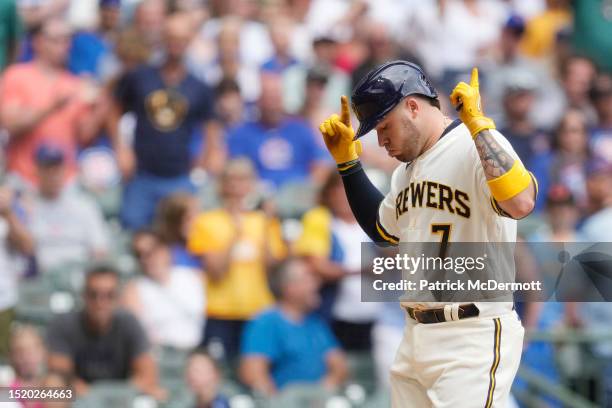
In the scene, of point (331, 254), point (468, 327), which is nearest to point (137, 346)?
point (331, 254)

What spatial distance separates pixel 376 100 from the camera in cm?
417

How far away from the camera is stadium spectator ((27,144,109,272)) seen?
8086mm

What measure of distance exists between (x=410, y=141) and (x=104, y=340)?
3731mm

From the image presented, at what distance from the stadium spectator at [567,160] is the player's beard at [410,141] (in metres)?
4.96

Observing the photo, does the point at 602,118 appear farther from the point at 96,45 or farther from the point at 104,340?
the point at 104,340

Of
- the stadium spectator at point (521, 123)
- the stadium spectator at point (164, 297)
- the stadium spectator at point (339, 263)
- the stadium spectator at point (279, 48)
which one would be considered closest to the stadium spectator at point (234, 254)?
the stadium spectator at point (164, 297)

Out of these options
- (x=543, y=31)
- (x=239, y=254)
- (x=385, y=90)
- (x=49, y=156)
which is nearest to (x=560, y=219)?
(x=239, y=254)

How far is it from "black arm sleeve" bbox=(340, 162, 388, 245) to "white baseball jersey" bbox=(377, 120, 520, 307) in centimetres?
30

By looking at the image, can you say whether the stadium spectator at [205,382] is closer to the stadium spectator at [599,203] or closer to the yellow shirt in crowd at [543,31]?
the stadium spectator at [599,203]

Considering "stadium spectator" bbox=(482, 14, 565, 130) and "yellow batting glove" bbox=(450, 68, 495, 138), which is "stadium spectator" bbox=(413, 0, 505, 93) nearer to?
"stadium spectator" bbox=(482, 14, 565, 130)

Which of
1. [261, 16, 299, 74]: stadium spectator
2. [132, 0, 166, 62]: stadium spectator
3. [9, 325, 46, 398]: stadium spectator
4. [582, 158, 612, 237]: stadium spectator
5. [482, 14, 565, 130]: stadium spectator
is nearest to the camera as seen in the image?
[9, 325, 46, 398]: stadium spectator

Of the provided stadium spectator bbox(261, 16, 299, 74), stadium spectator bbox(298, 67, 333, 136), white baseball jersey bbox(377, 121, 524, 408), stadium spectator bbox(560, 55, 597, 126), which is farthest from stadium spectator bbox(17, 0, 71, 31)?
white baseball jersey bbox(377, 121, 524, 408)

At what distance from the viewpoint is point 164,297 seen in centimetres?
775

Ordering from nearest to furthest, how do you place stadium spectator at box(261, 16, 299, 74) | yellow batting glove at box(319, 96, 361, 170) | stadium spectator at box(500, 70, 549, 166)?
yellow batting glove at box(319, 96, 361, 170) < stadium spectator at box(500, 70, 549, 166) < stadium spectator at box(261, 16, 299, 74)
